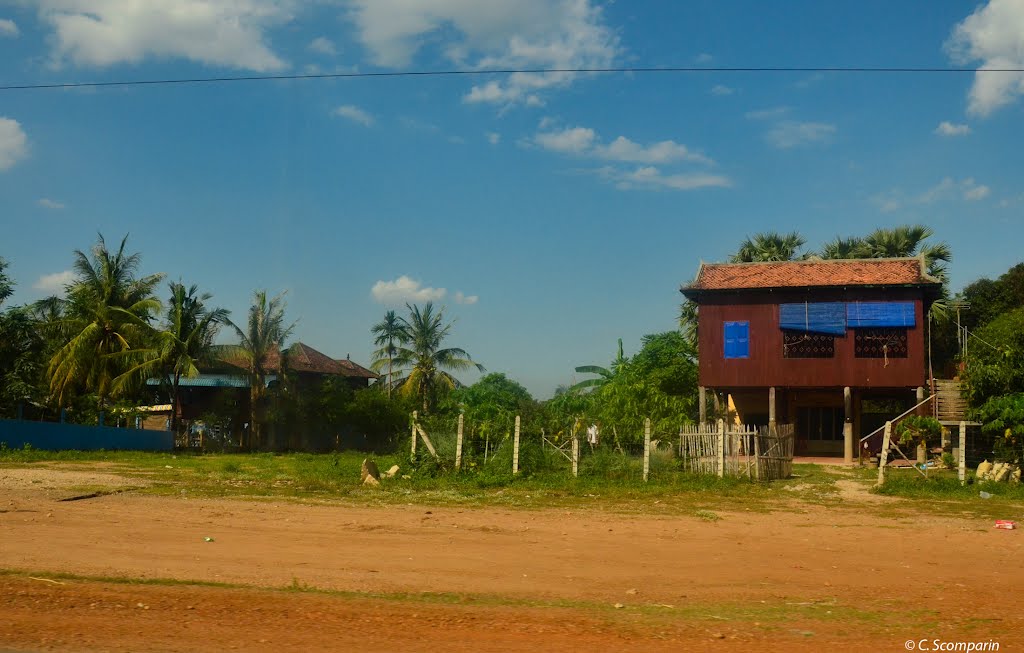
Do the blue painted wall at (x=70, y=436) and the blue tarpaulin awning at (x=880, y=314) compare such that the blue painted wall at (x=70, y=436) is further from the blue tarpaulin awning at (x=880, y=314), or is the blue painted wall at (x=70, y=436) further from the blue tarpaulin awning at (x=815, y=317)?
the blue tarpaulin awning at (x=880, y=314)

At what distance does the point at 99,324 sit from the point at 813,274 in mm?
30382

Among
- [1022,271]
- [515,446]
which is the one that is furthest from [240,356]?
[1022,271]

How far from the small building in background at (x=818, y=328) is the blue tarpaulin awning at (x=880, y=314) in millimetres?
37

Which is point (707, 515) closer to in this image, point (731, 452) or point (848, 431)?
point (731, 452)

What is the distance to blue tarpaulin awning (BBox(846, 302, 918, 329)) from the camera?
3212 centimetres

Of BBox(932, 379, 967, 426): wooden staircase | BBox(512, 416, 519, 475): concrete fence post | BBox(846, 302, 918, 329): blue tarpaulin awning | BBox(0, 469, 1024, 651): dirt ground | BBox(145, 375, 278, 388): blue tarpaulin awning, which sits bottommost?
BBox(0, 469, 1024, 651): dirt ground

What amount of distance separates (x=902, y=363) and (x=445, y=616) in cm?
2896

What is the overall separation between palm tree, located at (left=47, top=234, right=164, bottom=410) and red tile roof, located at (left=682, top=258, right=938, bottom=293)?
80.4 ft

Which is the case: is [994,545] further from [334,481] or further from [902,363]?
[902,363]

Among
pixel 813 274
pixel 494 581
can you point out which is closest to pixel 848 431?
pixel 813 274

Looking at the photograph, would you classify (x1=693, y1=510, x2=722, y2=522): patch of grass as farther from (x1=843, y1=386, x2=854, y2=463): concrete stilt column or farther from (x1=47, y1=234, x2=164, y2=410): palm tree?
(x1=47, y1=234, x2=164, y2=410): palm tree

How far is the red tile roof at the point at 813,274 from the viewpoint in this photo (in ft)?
107

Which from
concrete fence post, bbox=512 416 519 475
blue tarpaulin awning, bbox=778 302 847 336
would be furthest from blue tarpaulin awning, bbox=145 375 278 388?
concrete fence post, bbox=512 416 519 475

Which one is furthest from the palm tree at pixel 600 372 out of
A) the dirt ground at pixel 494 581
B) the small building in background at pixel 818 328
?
the dirt ground at pixel 494 581
